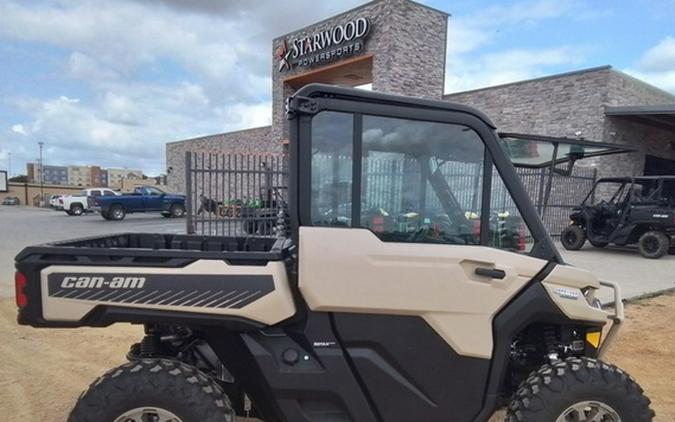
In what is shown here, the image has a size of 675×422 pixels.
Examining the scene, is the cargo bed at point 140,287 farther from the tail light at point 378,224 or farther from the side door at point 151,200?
the side door at point 151,200

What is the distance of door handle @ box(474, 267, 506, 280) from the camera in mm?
2418

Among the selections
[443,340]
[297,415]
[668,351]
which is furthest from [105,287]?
[668,351]

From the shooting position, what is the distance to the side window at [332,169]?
2.35 metres

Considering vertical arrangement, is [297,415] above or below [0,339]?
above

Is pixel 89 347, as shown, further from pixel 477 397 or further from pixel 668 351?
pixel 668 351

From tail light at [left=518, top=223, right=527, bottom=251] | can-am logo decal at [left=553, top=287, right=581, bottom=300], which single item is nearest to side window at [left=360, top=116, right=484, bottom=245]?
tail light at [left=518, top=223, right=527, bottom=251]

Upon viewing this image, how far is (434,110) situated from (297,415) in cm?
184

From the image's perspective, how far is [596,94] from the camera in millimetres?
15234

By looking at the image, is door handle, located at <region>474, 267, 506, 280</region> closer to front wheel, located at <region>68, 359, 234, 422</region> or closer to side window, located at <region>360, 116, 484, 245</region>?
side window, located at <region>360, 116, 484, 245</region>

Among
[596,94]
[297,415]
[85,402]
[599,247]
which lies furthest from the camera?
[596,94]

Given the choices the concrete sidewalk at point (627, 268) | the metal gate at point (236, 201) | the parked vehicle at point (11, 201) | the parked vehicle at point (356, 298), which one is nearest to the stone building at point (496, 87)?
the concrete sidewalk at point (627, 268)

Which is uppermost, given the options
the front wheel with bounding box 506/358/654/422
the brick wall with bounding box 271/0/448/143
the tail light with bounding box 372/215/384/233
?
the brick wall with bounding box 271/0/448/143

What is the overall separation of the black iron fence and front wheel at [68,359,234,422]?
1.20 meters

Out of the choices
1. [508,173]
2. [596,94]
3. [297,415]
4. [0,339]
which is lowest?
[0,339]
